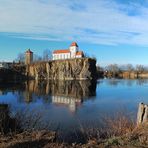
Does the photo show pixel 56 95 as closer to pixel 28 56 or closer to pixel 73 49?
pixel 73 49

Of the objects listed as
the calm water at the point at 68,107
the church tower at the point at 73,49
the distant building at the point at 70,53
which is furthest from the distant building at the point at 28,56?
the calm water at the point at 68,107

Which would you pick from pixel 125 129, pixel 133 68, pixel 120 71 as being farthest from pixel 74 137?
pixel 133 68

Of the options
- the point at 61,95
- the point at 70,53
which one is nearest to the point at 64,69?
the point at 70,53

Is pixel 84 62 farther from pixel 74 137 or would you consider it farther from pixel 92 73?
pixel 74 137

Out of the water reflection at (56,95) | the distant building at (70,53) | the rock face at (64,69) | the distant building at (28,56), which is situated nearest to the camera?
the water reflection at (56,95)

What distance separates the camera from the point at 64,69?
118 m

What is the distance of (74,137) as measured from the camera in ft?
49.3

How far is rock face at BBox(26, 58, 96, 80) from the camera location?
375 ft

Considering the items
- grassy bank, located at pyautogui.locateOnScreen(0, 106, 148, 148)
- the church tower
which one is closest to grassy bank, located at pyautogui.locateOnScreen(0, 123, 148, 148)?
grassy bank, located at pyautogui.locateOnScreen(0, 106, 148, 148)

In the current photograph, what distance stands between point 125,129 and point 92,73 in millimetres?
107214

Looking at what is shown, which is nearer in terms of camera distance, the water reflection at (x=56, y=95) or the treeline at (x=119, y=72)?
the water reflection at (x=56, y=95)

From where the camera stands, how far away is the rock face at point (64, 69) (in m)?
114

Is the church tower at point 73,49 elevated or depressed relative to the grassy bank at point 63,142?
elevated

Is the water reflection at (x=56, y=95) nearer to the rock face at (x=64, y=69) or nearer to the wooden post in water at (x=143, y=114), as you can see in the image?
the wooden post in water at (x=143, y=114)
